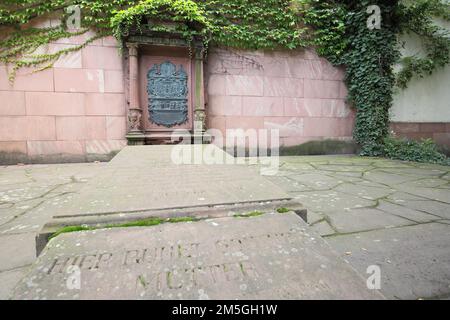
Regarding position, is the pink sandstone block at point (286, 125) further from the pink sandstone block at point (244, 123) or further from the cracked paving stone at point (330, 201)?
the cracked paving stone at point (330, 201)

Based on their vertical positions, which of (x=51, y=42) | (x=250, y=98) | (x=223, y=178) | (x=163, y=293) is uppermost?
(x=51, y=42)

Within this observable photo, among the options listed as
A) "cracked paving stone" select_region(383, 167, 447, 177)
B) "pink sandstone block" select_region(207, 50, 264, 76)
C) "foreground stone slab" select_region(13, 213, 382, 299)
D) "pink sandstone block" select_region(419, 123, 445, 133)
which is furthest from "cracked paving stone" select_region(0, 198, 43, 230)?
"pink sandstone block" select_region(419, 123, 445, 133)

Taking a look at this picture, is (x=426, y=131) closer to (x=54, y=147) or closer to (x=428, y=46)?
(x=428, y=46)

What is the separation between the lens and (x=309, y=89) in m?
5.75

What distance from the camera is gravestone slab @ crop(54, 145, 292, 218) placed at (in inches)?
43.8

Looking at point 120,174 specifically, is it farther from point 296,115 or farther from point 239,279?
point 296,115

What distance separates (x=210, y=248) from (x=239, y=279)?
162 mm

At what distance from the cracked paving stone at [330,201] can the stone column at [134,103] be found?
3301 millimetres

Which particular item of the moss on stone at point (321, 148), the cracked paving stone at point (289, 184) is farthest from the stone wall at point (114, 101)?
the cracked paving stone at point (289, 184)

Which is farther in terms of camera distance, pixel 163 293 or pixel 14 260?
pixel 14 260

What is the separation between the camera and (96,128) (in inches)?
187

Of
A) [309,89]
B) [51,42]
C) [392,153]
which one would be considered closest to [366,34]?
[309,89]

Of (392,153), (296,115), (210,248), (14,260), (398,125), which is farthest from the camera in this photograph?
(398,125)

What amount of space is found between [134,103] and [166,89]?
0.69 meters
